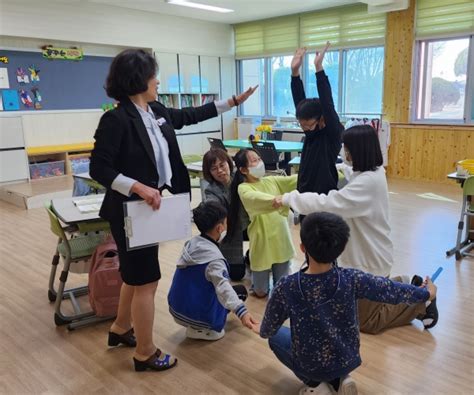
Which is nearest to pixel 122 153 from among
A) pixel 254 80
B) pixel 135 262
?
pixel 135 262

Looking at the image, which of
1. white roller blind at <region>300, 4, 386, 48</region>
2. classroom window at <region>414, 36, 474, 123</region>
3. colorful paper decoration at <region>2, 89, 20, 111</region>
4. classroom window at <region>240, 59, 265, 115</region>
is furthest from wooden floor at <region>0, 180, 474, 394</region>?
classroom window at <region>240, 59, 265, 115</region>

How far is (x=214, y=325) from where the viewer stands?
2.30 meters

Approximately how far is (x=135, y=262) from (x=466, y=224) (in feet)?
10.7

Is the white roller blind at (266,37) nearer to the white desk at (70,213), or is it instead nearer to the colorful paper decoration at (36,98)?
the colorful paper decoration at (36,98)

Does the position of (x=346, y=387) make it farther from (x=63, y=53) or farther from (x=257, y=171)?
(x=63, y=53)

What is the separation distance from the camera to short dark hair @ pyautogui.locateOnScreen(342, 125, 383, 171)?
210 cm

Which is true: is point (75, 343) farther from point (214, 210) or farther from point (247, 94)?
point (247, 94)

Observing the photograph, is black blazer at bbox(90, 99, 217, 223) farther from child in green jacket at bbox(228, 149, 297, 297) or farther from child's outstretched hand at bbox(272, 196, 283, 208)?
child in green jacket at bbox(228, 149, 297, 297)

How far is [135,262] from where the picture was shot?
1861 mm

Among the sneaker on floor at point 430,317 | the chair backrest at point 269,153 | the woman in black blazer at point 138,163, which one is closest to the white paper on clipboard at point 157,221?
the woman in black blazer at point 138,163

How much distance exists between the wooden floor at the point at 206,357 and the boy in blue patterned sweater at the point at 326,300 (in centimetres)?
→ 39

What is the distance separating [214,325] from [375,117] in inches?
255

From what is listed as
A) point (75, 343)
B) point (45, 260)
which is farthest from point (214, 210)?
point (45, 260)

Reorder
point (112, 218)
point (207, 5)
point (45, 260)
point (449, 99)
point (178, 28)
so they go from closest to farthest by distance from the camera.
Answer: point (112, 218) < point (45, 260) < point (449, 99) < point (207, 5) < point (178, 28)
